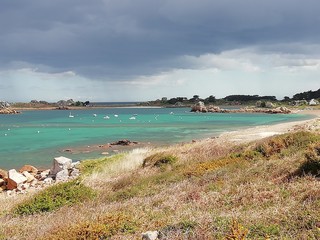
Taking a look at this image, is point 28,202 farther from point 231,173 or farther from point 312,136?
point 312,136

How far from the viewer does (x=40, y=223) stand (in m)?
9.17

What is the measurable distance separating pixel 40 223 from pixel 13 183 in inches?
639

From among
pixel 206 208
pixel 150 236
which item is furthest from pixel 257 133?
pixel 150 236

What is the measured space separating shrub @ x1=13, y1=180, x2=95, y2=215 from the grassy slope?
52 centimetres

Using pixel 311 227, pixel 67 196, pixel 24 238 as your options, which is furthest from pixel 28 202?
pixel 311 227

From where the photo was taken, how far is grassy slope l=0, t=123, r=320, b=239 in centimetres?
666

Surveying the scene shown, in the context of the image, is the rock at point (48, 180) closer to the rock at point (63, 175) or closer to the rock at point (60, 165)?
the rock at point (63, 175)

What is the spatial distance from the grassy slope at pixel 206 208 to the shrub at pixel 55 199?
52 cm

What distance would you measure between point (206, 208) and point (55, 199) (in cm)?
661

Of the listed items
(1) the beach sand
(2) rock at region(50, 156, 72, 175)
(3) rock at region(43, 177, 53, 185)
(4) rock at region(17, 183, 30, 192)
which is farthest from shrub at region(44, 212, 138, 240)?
(1) the beach sand

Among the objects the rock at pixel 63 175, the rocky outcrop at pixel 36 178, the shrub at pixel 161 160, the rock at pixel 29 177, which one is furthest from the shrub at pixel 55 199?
the rock at pixel 29 177

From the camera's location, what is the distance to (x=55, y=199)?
12.9 m

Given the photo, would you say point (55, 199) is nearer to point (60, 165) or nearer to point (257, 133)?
point (60, 165)

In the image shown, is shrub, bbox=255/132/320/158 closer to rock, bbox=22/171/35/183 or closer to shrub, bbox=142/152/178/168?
shrub, bbox=142/152/178/168
